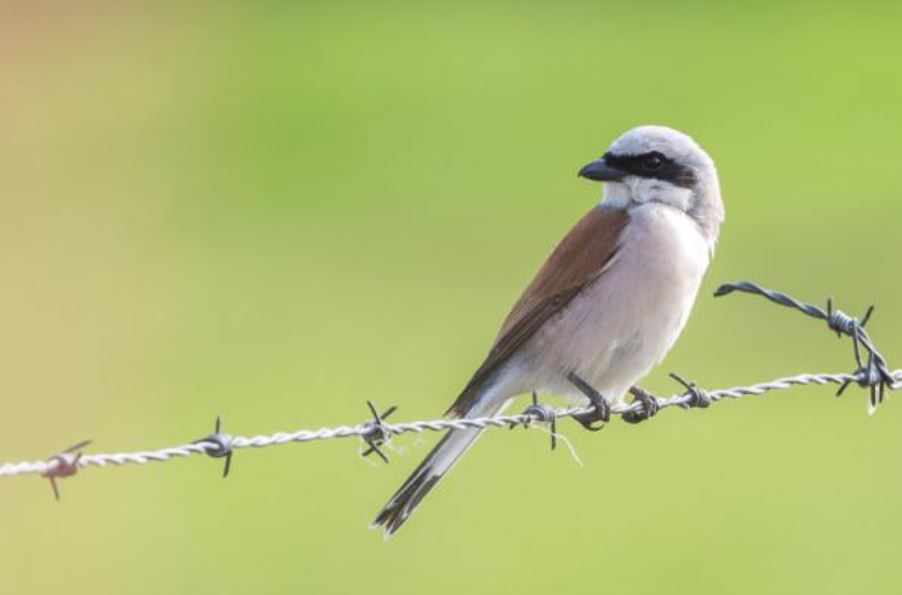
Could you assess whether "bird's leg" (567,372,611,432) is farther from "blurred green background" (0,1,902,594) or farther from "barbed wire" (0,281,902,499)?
"blurred green background" (0,1,902,594)

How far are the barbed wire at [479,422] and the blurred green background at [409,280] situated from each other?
2.09 meters

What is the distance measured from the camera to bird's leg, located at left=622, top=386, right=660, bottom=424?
6770mm

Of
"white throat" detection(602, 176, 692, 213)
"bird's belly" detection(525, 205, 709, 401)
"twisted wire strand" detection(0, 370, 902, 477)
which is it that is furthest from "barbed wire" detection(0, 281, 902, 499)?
"white throat" detection(602, 176, 692, 213)

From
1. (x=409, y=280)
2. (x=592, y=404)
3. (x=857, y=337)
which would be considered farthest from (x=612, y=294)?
(x=409, y=280)

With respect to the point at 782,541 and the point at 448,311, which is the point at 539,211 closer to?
the point at 448,311

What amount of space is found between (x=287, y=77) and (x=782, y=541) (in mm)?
13647

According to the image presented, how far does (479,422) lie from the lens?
17.9ft

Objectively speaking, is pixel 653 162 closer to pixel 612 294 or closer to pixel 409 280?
pixel 612 294

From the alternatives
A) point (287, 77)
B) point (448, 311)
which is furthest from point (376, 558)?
point (287, 77)

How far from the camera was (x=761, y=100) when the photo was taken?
22.0m

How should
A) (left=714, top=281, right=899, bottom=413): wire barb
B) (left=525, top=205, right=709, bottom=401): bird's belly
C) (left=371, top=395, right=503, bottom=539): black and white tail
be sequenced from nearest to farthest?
(left=714, top=281, right=899, bottom=413): wire barb
(left=371, top=395, right=503, bottom=539): black and white tail
(left=525, top=205, right=709, bottom=401): bird's belly

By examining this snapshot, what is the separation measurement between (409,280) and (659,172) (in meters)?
9.19

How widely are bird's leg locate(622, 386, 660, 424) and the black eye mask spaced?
2.72 feet

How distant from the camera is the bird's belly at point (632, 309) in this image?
261 inches
